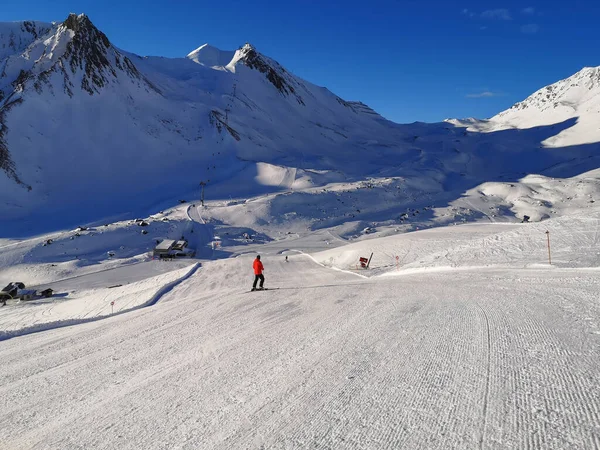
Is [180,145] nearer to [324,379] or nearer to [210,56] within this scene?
[324,379]

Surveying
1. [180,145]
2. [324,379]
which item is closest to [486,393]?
[324,379]

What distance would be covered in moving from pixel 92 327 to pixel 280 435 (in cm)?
740

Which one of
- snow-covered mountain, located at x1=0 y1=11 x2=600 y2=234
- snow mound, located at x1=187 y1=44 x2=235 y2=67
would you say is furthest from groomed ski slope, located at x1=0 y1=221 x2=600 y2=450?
snow mound, located at x1=187 y1=44 x2=235 y2=67

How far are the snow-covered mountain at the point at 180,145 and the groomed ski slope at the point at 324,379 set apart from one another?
174ft

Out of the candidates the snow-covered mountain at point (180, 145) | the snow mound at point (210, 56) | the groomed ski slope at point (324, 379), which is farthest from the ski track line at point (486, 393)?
the snow mound at point (210, 56)

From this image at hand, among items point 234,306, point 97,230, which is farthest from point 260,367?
point 97,230

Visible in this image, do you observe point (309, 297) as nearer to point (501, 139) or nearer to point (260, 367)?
point (260, 367)

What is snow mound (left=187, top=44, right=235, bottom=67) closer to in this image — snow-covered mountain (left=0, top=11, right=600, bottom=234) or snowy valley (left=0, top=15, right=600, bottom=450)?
snow-covered mountain (left=0, top=11, right=600, bottom=234)

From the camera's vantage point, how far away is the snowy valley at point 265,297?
14.0 feet

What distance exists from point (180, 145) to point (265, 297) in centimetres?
8103

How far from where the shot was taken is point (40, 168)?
68562mm

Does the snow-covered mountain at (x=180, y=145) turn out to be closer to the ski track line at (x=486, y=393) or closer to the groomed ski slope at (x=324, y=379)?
the groomed ski slope at (x=324, y=379)

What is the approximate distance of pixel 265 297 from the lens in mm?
11828

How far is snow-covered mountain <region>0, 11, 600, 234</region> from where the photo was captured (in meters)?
68.1
